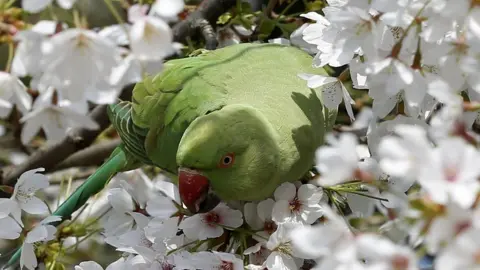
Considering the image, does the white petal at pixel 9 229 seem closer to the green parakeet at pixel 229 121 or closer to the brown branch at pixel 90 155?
the green parakeet at pixel 229 121

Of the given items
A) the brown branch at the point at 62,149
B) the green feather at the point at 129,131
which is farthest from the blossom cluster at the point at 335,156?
the brown branch at the point at 62,149

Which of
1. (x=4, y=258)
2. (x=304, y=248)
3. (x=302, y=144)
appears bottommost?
(x=4, y=258)

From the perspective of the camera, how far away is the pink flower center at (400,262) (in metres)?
0.67

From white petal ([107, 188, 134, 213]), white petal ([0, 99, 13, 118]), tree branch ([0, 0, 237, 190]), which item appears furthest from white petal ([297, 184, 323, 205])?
white petal ([0, 99, 13, 118])

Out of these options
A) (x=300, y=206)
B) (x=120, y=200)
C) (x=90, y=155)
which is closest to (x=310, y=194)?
(x=300, y=206)

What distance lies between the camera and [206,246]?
137 cm

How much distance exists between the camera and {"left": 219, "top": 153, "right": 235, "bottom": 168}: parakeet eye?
51.7 inches

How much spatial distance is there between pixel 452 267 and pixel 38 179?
2.83 feet

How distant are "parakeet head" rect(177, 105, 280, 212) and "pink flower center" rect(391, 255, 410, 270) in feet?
2.15

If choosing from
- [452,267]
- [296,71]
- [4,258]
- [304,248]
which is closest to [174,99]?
[296,71]

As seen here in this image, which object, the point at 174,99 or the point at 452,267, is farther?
the point at 174,99

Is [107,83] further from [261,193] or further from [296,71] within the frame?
[296,71]

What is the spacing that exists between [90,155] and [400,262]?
4.74ft

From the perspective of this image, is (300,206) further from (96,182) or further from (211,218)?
(96,182)
